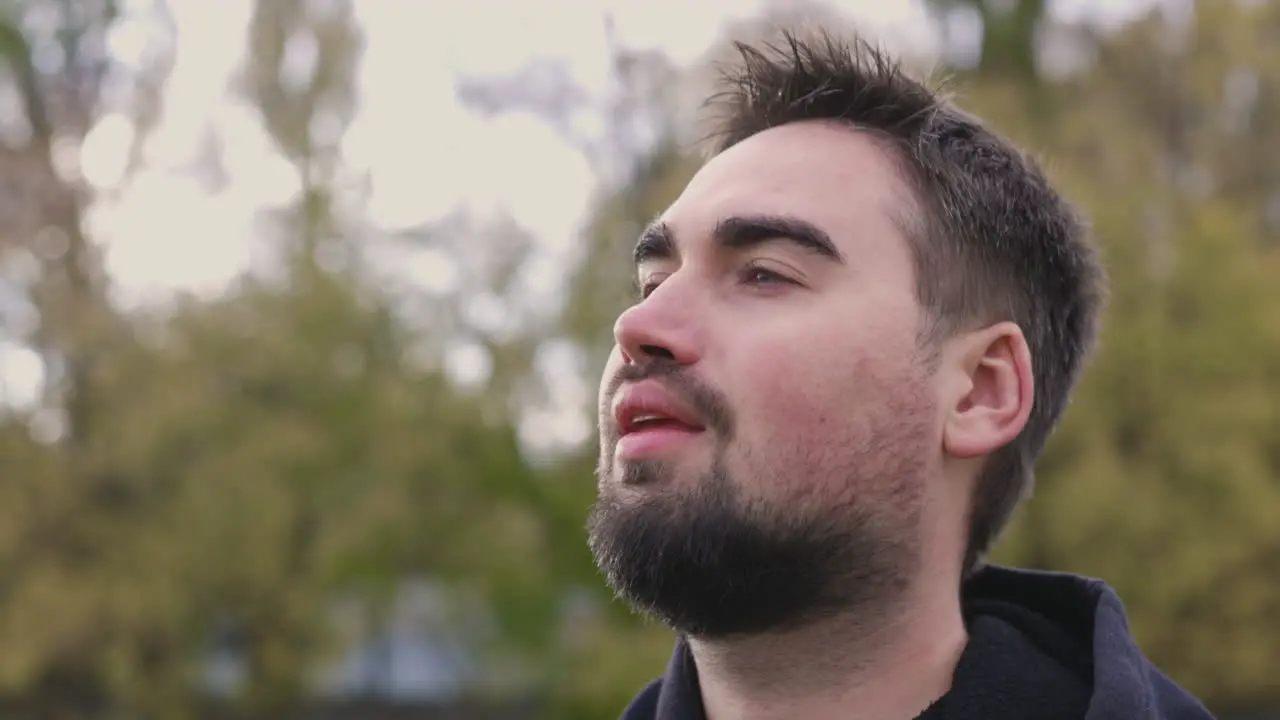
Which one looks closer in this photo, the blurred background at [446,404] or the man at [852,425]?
the man at [852,425]

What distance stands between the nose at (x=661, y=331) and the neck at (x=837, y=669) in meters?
0.39

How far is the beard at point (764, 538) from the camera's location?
5.66 ft

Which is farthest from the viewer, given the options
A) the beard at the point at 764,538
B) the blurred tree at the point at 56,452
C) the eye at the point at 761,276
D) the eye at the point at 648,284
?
the blurred tree at the point at 56,452

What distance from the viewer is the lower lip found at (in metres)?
1.76

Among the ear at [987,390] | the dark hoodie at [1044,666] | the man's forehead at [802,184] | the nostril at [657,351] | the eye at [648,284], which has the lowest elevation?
the dark hoodie at [1044,666]

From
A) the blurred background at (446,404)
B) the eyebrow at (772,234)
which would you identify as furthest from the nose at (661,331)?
the blurred background at (446,404)

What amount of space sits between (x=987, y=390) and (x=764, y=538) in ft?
1.46

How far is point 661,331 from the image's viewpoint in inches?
70.6

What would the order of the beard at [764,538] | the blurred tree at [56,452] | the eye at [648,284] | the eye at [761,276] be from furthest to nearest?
the blurred tree at [56,452]
the eye at [648,284]
the eye at [761,276]
the beard at [764,538]

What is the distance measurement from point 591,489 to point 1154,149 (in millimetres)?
6305

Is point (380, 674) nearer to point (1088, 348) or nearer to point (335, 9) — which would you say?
point (335, 9)

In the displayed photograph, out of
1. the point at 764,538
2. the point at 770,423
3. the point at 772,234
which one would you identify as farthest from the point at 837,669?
the point at 772,234

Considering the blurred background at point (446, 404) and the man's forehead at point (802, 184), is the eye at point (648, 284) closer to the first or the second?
the man's forehead at point (802, 184)

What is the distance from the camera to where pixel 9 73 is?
43.9ft
